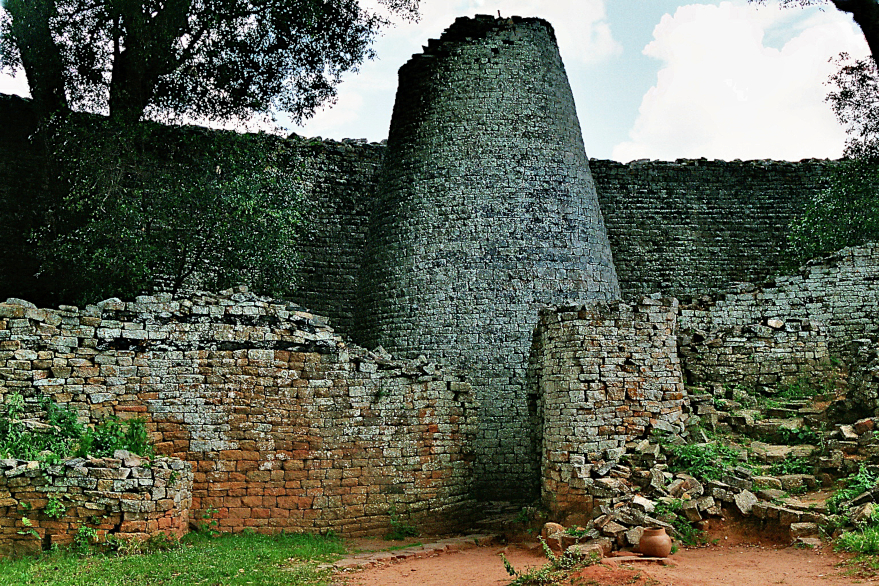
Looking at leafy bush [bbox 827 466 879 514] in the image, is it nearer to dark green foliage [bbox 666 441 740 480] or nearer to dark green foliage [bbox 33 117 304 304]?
dark green foliage [bbox 666 441 740 480]

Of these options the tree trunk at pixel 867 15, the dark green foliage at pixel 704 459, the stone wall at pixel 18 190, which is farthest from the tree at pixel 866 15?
the stone wall at pixel 18 190

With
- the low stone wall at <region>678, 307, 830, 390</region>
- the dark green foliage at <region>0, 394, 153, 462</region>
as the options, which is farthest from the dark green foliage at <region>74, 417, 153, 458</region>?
the low stone wall at <region>678, 307, 830, 390</region>

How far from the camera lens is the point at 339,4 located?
1459 cm

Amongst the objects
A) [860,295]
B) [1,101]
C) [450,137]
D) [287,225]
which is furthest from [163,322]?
[860,295]

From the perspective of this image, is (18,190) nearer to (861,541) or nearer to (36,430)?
(36,430)

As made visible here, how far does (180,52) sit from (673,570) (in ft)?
34.6

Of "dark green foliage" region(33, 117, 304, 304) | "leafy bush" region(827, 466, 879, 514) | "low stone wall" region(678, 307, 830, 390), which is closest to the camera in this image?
"leafy bush" region(827, 466, 879, 514)

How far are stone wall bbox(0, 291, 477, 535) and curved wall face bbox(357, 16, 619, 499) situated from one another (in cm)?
128

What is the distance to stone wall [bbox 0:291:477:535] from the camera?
9.19m

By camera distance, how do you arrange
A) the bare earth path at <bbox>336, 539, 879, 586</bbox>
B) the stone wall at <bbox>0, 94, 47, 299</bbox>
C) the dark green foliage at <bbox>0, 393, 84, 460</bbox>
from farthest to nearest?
1. the stone wall at <bbox>0, 94, 47, 299</bbox>
2. the dark green foliage at <bbox>0, 393, 84, 460</bbox>
3. the bare earth path at <bbox>336, 539, 879, 586</bbox>

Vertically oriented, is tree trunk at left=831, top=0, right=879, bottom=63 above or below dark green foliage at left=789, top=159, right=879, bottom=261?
above

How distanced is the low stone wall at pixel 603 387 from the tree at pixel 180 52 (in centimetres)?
698

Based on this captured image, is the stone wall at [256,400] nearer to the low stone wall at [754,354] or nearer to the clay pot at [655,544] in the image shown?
the low stone wall at [754,354]

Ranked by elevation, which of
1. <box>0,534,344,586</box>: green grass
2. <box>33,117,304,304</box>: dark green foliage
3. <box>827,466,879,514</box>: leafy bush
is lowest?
<box>0,534,344,586</box>: green grass
